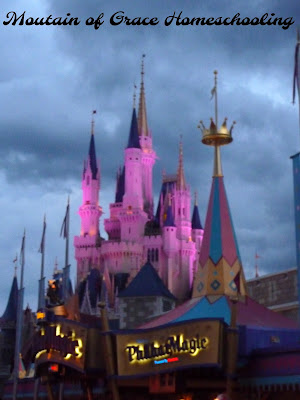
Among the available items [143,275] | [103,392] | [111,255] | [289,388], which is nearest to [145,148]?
[111,255]

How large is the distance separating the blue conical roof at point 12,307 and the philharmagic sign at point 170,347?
162 feet

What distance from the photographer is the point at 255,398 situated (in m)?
19.9

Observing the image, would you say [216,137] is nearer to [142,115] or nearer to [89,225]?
[89,225]

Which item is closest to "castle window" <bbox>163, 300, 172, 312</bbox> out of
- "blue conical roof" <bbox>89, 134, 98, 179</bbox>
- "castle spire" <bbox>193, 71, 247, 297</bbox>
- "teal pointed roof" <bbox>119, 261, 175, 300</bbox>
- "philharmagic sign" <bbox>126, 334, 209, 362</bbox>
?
"teal pointed roof" <bbox>119, 261, 175, 300</bbox>

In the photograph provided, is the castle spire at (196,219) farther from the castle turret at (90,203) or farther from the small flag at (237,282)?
the small flag at (237,282)

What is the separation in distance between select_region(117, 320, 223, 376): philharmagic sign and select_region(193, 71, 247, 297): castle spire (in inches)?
112

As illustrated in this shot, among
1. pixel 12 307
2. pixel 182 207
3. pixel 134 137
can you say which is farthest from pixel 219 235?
pixel 182 207

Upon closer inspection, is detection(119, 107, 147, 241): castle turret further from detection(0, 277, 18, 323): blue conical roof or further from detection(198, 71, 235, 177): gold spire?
detection(198, 71, 235, 177): gold spire

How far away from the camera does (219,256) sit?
76.9 ft

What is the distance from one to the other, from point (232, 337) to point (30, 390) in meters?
15.5

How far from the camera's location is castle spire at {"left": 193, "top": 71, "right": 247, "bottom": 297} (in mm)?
23219

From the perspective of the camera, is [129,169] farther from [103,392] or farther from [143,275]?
[103,392]

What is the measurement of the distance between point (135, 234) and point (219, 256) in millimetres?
66803

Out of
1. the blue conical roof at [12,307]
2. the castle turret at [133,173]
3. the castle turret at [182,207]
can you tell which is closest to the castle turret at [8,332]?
the blue conical roof at [12,307]
